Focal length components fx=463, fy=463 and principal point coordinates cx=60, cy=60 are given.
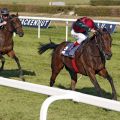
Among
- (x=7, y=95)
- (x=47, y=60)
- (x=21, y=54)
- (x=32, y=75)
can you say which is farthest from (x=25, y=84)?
(x=21, y=54)

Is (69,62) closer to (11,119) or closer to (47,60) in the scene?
(11,119)

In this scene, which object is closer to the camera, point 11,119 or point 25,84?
point 25,84

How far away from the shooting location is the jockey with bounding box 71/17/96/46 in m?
7.71

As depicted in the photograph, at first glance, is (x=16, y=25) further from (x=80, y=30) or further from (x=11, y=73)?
(x=80, y=30)

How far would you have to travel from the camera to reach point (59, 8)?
136 ft

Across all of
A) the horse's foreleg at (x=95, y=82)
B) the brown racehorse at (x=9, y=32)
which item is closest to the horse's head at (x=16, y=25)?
the brown racehorse at (x=9, y=32)

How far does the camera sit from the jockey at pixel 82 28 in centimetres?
771

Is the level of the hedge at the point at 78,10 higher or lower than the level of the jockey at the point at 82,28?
lower

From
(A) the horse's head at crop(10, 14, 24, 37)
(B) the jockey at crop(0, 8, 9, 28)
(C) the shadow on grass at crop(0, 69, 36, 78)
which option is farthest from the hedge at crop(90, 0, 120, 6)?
(A) the horse's head at crop(10, 14, 24, 37)

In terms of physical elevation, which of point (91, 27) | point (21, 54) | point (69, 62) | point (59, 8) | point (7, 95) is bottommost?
point (59, 8)

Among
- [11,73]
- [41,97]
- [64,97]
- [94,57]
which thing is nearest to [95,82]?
[94,57]

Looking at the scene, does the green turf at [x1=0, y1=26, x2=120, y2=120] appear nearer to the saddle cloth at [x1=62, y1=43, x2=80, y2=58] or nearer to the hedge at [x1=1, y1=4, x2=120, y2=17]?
the saddle cloth at [x1=62, y1=43, x2=80, y2=58]

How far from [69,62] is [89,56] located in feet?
1.74

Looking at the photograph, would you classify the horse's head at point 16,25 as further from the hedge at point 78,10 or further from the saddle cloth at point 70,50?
the hedge at point 78,10
